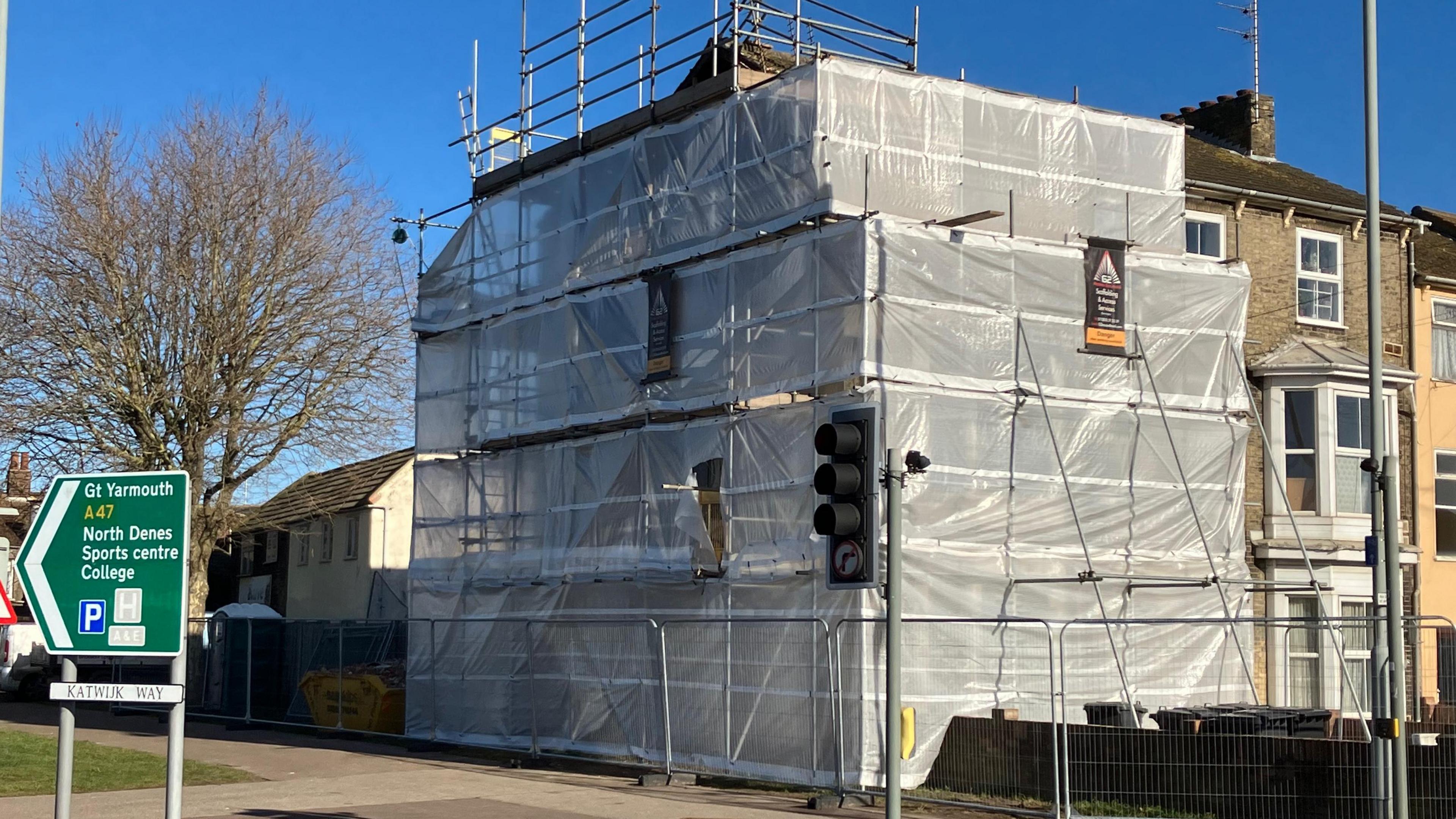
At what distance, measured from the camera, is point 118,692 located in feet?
24.8

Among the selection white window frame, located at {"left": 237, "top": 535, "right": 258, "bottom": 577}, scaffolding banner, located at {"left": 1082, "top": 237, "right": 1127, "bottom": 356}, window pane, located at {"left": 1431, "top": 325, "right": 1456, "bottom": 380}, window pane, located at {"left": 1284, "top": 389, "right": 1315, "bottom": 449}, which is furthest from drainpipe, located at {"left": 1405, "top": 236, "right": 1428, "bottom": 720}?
white window frame, located at {"left": 237, "top": 535, "right": 258, "bottom": 577}

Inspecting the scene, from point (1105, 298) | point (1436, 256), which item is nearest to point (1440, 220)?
point (1436, 256)

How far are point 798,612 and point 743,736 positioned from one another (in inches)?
63.8

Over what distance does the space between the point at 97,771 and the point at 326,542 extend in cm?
2555

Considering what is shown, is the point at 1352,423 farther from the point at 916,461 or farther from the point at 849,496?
the point at 849,496

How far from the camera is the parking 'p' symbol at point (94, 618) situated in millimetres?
7789

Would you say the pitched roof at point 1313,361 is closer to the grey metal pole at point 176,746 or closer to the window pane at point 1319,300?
the window pane at point 1319,300

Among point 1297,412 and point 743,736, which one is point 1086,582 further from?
point 1297,412

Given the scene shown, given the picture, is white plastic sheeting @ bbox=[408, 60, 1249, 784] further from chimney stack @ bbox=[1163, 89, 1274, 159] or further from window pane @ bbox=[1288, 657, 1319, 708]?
chimney stack @ bbox=[1163, 89, 1274, 159]

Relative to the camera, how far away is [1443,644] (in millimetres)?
14242

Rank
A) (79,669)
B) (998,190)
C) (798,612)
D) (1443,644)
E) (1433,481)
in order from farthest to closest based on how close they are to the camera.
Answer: (79,669) → (1433,481) → (998,190) → (798,612) → (1443,644)

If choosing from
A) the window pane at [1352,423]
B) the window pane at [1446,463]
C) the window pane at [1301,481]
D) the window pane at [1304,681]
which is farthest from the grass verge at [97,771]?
the window pane at [1446,463]

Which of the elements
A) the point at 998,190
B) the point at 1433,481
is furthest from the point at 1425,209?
the point at 998,190

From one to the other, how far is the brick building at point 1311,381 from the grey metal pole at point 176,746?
18195 millimetres
